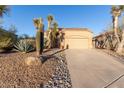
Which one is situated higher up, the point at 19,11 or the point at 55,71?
the point at 19,11

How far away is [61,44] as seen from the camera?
28922 millimetres

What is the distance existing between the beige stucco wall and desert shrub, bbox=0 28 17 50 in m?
11.0

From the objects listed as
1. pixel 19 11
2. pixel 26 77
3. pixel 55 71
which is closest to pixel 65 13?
pixel 19 11

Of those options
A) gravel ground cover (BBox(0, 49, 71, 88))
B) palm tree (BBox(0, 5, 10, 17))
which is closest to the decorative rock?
gravel ground cover (BBox(0, 49, 71, 88))

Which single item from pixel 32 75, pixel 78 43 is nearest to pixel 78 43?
pixel 78 43

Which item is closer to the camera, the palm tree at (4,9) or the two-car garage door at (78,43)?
the palm tree at (4,9)

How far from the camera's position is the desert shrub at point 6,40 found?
18.9 meters

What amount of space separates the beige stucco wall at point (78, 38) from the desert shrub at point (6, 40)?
10988 mm

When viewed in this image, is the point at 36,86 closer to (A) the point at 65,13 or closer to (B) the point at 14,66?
(B) the point at 14,66

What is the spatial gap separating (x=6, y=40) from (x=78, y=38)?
44.6 feet

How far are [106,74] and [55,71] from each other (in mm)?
2925

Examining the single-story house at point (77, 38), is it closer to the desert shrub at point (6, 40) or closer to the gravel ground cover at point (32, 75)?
the desert shrub at point (6, 40)

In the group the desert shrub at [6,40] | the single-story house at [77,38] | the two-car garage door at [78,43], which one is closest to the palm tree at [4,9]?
the desert shrub at [6,40]

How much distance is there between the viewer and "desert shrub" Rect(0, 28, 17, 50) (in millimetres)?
18859
